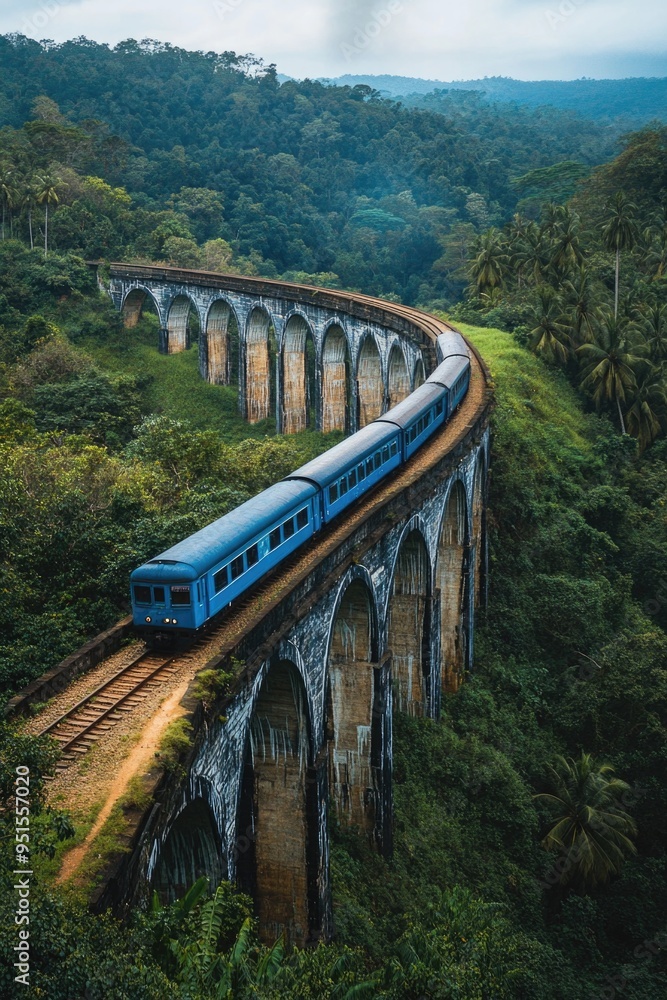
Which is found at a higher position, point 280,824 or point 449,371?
point 449,371

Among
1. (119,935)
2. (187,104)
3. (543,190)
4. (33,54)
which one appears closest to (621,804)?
(119,935)

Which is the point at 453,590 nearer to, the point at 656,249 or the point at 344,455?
the point at 344,455

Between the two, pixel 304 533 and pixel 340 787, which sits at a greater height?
pixel 304 533

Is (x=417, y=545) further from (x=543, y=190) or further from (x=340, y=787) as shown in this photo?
(x=543, y=190)

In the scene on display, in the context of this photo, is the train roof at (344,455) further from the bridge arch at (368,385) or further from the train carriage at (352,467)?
the bridge arch at (368,385)

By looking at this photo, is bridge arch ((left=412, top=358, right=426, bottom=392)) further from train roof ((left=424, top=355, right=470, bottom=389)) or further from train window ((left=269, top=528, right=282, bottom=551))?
train window ((left=269, top=528, right=282, bottom=551))

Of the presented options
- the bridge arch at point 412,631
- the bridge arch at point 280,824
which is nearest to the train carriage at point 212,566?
the bridge arch at point 280,824

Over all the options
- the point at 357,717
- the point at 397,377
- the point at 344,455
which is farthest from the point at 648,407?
the point at 357,717
